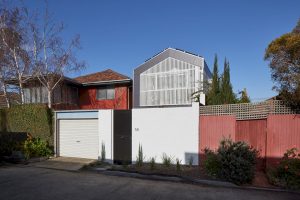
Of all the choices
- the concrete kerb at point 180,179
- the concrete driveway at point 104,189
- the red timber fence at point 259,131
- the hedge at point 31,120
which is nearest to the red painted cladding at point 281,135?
the red timber fence at point 259,131

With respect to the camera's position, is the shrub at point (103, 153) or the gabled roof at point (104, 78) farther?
the gabled roof at point (104, 78)

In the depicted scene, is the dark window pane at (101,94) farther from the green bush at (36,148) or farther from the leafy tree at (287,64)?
the leafy tree at (287,64)

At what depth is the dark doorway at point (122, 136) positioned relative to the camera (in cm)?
1299

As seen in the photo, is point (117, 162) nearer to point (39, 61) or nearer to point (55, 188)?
point (55, 188)

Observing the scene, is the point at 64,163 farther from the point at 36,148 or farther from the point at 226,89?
the point at 226,89

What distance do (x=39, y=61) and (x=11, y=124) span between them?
521cm

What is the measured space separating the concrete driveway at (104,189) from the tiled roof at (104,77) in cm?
1180

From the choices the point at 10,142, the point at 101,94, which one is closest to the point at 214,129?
the point at 10,142

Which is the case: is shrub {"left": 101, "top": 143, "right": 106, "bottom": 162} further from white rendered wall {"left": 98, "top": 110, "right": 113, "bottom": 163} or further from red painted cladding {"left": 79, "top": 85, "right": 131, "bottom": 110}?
red painted cladding {"left": 79, "top": 85, "right": 131, "bottom": 110}

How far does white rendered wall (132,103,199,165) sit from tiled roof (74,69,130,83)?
8.13 meters

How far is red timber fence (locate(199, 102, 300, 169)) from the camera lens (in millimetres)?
9828

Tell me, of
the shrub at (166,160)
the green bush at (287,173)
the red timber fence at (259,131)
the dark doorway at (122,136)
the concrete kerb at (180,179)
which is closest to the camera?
the green bush at (287,173)

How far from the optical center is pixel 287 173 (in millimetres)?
8586

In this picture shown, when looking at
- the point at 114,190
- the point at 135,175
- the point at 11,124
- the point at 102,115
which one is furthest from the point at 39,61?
the point at 114,190
